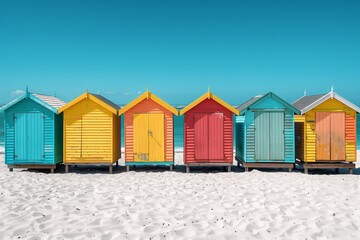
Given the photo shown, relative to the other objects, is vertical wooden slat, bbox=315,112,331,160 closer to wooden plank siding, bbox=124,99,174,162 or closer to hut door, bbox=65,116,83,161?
wooden plank siding, bbox=124,99,174,162

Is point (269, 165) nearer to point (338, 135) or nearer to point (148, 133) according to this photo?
point (338, 135)

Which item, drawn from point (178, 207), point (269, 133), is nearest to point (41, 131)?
point (178, 207)

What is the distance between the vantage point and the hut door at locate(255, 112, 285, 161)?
11.8 metres

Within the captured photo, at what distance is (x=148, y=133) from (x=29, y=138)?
4280 mm

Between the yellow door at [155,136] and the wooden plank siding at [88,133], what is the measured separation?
4.62 feet

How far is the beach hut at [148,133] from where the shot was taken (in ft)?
38.9

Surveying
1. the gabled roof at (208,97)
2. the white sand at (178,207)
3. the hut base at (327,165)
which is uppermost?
the gabled roof at (208,97)

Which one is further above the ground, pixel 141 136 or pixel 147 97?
pixel 147 97

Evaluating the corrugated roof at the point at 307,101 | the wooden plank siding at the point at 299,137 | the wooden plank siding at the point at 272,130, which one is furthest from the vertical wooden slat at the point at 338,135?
the wooden plank siding at the point at 272,130

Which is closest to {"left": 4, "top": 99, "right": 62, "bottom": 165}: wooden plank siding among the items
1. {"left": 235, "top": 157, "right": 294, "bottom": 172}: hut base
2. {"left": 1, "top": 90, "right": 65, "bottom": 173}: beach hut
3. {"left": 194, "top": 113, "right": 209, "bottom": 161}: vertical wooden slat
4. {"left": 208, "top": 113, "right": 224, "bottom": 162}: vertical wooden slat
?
{"left": 1, "top": 90, "right": 65, "bottom": 173}: beach hut

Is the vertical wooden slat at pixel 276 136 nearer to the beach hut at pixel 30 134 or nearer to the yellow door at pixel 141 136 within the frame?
the yellow door at pixel 141 136

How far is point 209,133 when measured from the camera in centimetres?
1186

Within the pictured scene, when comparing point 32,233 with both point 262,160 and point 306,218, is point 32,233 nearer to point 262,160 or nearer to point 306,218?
point 306,218

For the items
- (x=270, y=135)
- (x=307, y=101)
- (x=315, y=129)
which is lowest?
(x=270, y=135)
